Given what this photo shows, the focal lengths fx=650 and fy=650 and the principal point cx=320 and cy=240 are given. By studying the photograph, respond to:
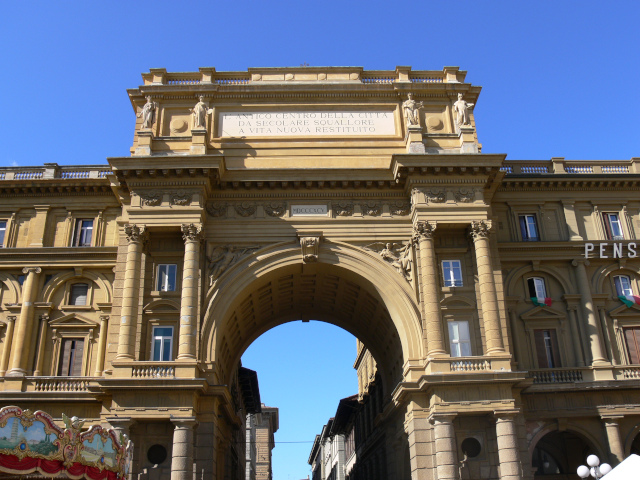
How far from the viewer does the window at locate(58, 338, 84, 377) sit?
32.0m

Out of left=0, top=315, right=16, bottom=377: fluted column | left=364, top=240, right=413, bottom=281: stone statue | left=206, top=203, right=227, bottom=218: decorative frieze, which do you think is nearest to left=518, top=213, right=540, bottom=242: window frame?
left=364, top=240, right=413, bottom=281: stone statue

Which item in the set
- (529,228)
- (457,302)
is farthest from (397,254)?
(529,228)

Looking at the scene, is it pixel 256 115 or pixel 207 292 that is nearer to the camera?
pixel 207 292

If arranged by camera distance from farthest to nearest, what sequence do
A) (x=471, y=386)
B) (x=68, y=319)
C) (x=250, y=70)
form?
1. (x=250, y=70)
2. (x=68, y=319)
3. (x=471, y=386)

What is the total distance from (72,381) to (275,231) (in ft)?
39.3

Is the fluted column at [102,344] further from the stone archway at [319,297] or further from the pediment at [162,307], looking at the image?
the stone archway at [319,297]

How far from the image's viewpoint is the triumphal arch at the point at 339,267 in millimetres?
28141

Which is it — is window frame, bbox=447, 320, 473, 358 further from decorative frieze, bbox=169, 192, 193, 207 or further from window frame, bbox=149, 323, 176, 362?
decorative frieze, bbox=169, 192, 193, 207

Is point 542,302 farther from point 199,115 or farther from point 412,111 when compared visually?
point 199,115

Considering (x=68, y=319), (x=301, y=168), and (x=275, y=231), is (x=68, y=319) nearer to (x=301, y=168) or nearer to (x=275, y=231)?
(x=275, y=231)

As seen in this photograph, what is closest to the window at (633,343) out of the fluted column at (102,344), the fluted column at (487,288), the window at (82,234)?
the fluted column at (487,288)

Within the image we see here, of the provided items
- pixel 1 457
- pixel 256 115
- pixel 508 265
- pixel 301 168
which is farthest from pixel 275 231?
pixel 1 457

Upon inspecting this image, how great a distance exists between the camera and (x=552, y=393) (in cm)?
3105

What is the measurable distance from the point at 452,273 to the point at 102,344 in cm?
1751
